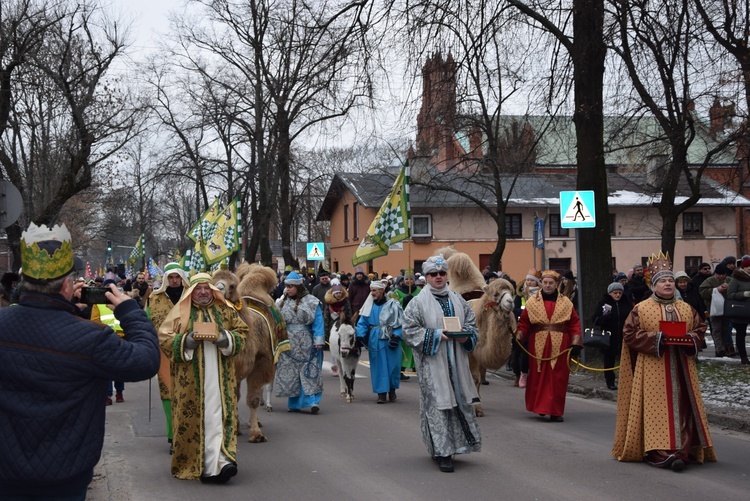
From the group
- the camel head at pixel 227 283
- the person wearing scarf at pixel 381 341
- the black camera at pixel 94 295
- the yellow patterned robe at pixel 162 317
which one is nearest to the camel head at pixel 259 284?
the camel head at pixel 227 283

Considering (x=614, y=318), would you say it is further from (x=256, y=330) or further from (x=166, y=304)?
(x=166, y=304)

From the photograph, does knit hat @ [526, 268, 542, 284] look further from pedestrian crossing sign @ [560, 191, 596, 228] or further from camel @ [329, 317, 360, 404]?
camel @ [329, 317, 360, 404]

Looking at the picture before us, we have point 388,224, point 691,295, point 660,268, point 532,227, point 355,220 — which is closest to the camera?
point 660,268

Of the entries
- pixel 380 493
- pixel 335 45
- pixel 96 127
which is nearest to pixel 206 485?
pixel 380 493

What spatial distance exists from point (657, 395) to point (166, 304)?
491 cm

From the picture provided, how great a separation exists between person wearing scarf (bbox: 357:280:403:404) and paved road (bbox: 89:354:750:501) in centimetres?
127

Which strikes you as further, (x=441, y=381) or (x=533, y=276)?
(x=533, y=276)

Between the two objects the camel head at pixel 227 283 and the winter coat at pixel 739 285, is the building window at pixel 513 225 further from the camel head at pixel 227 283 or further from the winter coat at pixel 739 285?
the camel head at pixel 227 283

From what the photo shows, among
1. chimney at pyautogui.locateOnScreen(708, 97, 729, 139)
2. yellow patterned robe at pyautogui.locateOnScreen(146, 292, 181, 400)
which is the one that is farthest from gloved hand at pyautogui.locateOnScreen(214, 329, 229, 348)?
chimney at pyautogui.locateOnScreen(708, 97, 729, 139)

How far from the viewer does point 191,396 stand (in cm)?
810

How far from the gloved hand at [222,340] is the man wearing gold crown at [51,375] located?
378 centimetres

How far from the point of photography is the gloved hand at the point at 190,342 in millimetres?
8031

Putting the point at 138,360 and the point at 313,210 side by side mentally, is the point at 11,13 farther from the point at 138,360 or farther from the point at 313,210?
the point at 313,210

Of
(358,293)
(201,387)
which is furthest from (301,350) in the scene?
(358,293)
